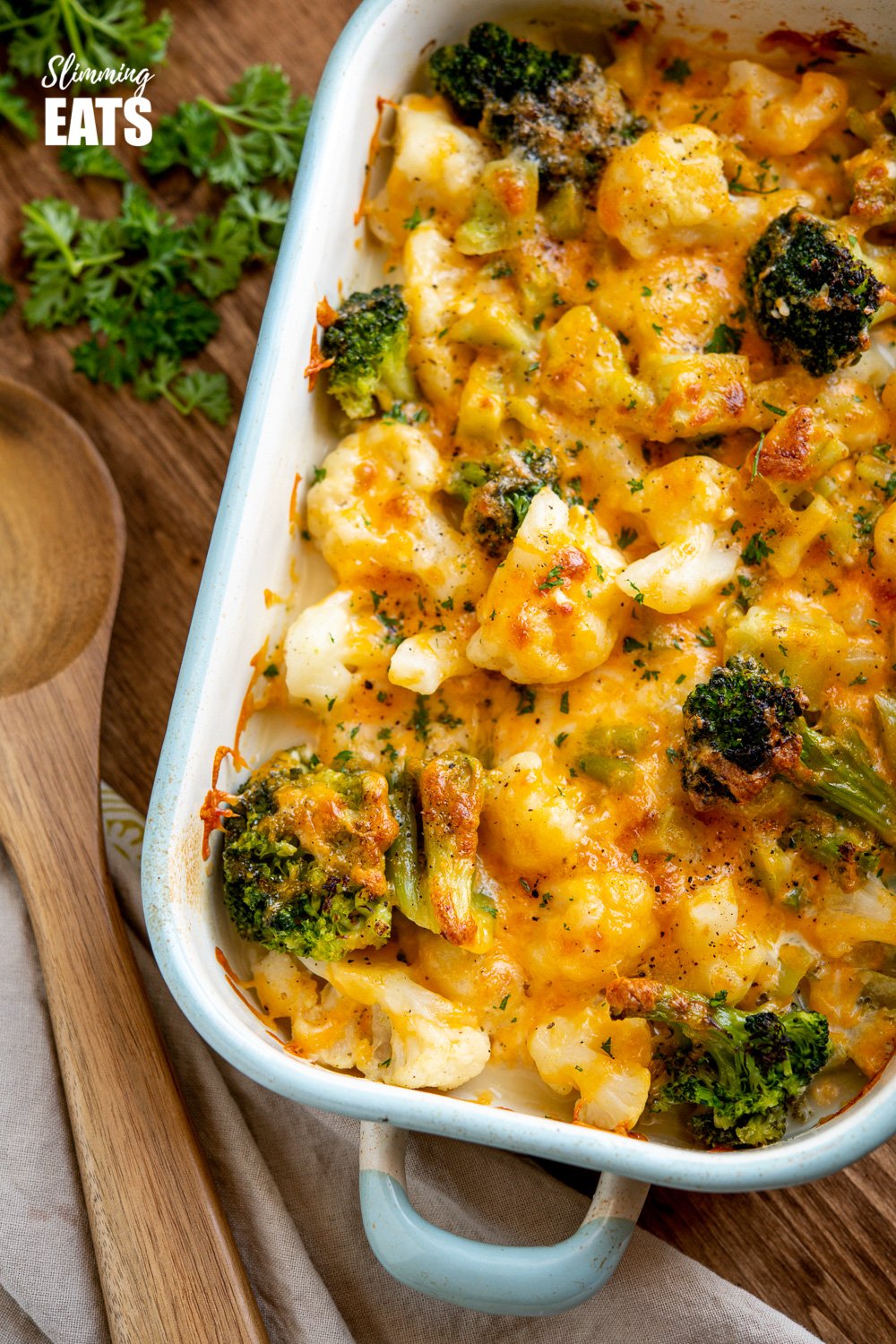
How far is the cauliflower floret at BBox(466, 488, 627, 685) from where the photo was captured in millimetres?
2156

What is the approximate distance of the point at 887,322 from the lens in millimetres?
2344

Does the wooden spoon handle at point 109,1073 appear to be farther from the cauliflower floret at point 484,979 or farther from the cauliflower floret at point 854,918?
the cauliflower floret at point 854,918

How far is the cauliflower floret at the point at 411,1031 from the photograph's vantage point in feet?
6.88

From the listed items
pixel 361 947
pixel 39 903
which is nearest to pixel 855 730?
pixel 361 947

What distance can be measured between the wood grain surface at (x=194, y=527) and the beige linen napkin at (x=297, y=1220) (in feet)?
0.34

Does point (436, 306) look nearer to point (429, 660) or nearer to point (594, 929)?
point (429, 660)

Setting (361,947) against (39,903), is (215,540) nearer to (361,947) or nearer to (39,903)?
(361,947)

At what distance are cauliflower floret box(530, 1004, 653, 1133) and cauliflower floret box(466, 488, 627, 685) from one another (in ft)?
2.18

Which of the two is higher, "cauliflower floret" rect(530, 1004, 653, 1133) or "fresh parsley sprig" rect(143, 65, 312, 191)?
"fresh parsley sprig" rect(143, 65, 312, 191)

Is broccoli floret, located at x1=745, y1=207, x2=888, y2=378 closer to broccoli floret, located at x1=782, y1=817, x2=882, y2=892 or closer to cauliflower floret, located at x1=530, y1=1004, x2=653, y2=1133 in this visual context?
broccoli floret, located at x1=782, y1=817, x2=882, y2=892

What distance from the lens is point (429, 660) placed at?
2260mm

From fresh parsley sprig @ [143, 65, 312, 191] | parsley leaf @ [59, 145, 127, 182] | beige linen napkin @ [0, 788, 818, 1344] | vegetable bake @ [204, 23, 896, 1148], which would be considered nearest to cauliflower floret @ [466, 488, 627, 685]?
vegetable bake @ [204, 23, 896, 1148]

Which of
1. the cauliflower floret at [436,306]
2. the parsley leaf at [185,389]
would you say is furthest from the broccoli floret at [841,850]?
the parsley leaf at [185,389]

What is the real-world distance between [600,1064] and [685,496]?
1.10 meters
